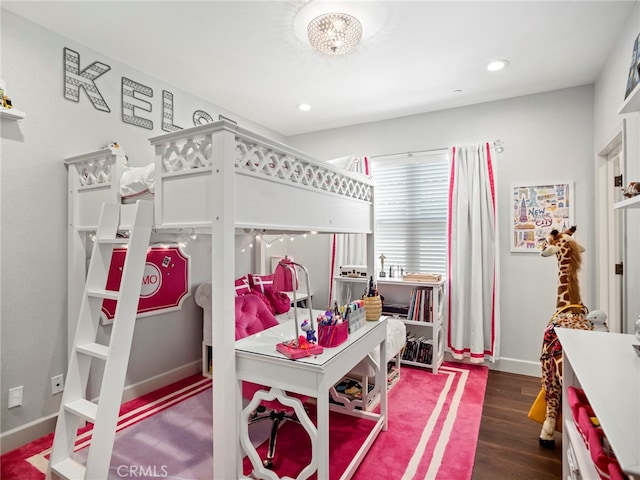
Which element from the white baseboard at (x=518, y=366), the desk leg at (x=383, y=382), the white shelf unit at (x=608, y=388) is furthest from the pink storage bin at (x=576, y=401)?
the white baseboard at (x=518, y=366)

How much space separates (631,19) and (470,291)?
2368 millimetres

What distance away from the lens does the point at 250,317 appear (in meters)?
2.48

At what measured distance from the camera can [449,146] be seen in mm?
3670

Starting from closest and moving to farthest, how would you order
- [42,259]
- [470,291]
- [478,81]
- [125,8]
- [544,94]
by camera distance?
1. [125,8]
2. [42,259]
3. [478,81]
4. [544,94]
5. [470,291]

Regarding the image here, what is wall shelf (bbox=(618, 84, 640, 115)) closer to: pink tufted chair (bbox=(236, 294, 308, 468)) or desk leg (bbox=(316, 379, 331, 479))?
desk leg (bbox=(316, 379, 331, 479))

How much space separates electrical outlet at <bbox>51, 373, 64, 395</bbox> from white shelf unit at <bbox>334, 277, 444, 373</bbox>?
238cm

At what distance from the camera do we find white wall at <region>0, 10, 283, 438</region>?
2105 millimetres

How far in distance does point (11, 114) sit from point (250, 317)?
6.28 ft

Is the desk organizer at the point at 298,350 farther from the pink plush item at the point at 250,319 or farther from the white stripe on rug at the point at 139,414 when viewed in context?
the white stripe on rug at the point at 139,414

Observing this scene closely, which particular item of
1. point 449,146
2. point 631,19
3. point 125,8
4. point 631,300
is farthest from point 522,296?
point 125,8

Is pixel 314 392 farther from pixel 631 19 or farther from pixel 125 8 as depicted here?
pixel 631 19

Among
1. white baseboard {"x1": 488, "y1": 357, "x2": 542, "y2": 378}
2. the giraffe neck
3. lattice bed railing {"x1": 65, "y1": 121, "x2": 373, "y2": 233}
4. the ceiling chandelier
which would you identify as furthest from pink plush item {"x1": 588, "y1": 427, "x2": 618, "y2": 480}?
white baseboard {"x1": 488, "y1": 357, "x2": 542, "y2": 378}

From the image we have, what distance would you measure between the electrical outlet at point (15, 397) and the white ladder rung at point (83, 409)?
80cm

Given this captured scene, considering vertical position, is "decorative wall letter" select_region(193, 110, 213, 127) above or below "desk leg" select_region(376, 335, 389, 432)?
above
